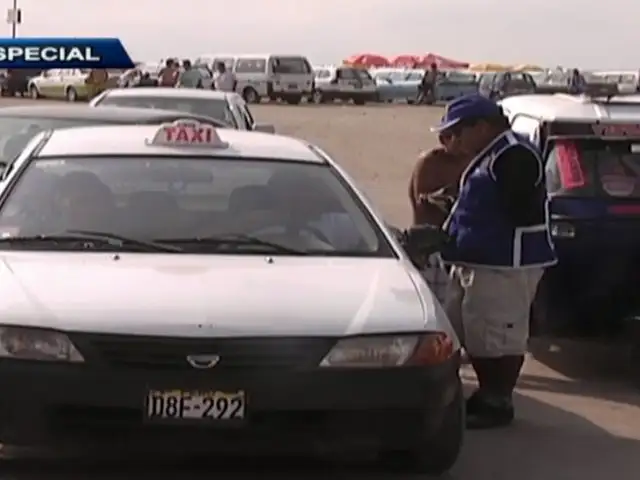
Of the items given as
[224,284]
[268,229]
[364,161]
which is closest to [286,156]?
[268,229]

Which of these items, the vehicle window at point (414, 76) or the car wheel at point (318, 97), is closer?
the car wheel at point (318, 97)

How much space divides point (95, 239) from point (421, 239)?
153cm

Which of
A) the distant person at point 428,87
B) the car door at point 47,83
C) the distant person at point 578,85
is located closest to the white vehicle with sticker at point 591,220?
the distant person at point 578,85

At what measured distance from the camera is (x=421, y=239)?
6.81 meters

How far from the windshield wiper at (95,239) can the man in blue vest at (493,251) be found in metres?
1.69

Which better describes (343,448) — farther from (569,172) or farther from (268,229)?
(569,172)

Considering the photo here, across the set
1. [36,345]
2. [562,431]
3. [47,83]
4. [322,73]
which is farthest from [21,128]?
[322,73]

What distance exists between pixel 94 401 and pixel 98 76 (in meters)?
44.0

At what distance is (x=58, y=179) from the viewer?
6785mm

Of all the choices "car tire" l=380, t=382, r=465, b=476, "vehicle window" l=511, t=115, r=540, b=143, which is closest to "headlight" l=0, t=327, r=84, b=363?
"car tire" l=380, t=382, r=465, b=476

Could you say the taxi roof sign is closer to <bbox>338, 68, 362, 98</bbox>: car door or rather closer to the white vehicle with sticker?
the white vehicle with sticker

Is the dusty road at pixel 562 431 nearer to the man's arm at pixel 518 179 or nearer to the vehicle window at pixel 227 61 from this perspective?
the man's arm at pixel 518 179

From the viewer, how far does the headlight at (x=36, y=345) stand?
533 centimetres

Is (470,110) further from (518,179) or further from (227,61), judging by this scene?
(227,61)
